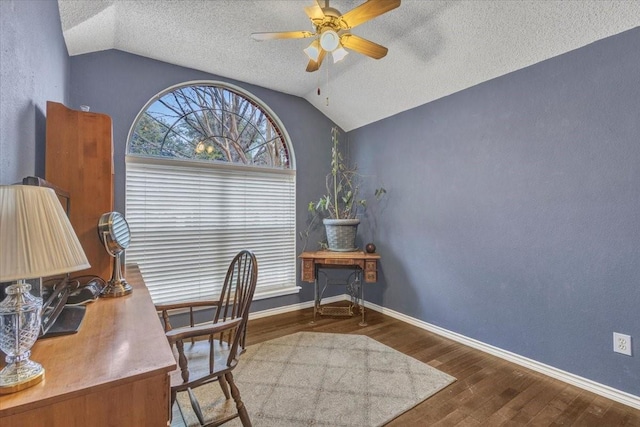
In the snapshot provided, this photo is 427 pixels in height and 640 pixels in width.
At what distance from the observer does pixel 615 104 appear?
6.40 feet

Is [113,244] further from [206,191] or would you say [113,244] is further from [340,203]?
[340,203]


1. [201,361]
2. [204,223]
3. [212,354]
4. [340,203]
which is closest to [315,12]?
[212,354]

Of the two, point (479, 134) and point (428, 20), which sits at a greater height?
point (428, 20)

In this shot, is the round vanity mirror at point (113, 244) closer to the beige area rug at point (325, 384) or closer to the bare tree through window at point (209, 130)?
the beige area rug at point (325, 384)

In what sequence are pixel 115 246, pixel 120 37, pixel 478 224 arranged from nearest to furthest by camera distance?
pixel 115 246 → pixel 120 37 → pixel 478 224

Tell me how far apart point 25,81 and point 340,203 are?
3221 mm

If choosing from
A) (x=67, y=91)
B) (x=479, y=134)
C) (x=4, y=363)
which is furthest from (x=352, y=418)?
(x=67, y=91)

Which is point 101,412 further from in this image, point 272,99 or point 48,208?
point 272,99

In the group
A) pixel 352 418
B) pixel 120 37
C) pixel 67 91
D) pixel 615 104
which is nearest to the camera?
pixel 352 418

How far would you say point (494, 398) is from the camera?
6.36 ft

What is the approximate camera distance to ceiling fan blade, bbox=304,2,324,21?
1.74 m

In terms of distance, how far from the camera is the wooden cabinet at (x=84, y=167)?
1573 millimetres

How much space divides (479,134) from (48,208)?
9.71 ft

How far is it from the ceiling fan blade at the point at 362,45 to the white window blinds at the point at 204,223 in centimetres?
177
